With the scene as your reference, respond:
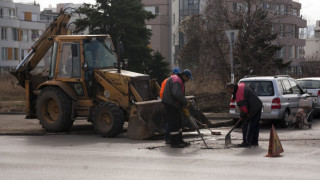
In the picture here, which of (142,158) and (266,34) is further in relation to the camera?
(266,34)

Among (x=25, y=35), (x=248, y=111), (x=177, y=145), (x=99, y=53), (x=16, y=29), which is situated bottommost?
(x=177, y=145)

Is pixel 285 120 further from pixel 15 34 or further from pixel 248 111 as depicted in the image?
pixel 15 34

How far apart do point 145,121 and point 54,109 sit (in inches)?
150

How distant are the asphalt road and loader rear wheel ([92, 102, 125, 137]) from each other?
0.82 ft

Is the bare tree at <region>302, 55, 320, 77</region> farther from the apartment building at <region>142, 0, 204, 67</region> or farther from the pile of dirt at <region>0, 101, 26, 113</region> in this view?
the pile of dirt at <region>0, 101, 26, 113</region>

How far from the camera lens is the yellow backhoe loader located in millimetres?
16828

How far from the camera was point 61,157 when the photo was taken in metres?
12.8

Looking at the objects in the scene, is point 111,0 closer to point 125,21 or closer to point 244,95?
point 125,21

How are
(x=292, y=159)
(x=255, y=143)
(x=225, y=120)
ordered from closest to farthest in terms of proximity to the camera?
(x=292, y=159), (x=255, y=143), (x=225, y=120)

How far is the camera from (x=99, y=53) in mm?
18219

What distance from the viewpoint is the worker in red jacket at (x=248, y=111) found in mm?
14289

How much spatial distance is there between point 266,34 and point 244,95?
13953 millimetres

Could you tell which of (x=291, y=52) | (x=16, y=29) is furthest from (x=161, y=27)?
(x=16, y=29)

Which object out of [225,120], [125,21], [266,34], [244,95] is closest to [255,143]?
[244,95]
